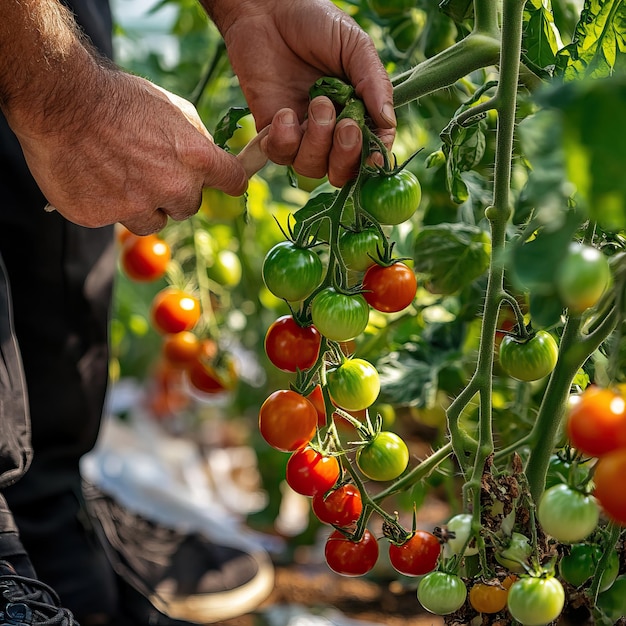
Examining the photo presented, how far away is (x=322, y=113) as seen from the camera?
754 millimetres

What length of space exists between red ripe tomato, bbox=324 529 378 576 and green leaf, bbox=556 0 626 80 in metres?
0.44

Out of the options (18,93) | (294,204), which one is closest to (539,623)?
(18,93)

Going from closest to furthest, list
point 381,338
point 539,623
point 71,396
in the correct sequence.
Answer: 1. point 539,623
2. point 381,338
3. point 71,396

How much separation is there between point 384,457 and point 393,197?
0.71ft

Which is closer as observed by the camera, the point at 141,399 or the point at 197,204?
the point at 197,204

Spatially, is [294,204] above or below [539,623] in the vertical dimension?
below

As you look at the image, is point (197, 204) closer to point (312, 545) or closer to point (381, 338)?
point (381, 338)

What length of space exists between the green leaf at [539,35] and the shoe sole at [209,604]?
1021 mm

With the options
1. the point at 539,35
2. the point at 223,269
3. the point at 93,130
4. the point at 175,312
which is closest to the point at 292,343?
the point at 93,130

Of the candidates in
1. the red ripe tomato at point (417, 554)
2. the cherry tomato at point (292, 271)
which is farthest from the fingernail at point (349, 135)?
the red ripe tomato at point (417, 554)

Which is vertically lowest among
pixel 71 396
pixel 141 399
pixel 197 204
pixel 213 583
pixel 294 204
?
pixel 141 399

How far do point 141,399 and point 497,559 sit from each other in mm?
1852

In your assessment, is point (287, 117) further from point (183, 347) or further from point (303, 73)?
point (183, 347)

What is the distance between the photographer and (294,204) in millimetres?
1762
